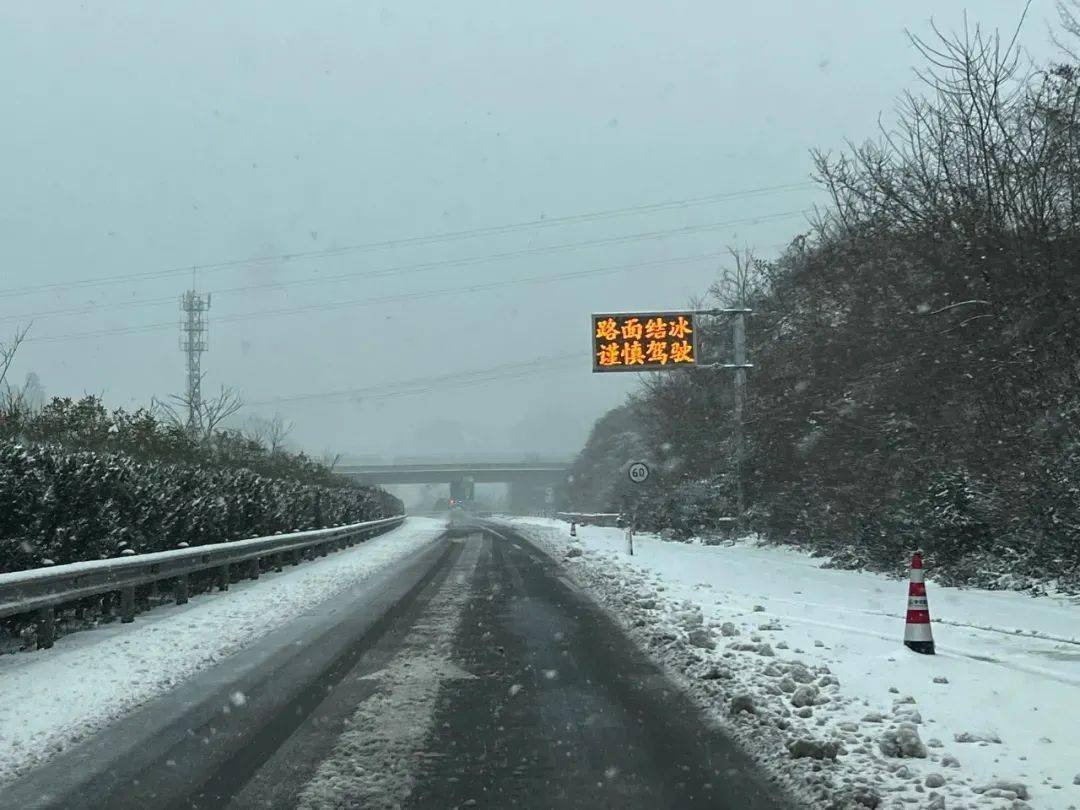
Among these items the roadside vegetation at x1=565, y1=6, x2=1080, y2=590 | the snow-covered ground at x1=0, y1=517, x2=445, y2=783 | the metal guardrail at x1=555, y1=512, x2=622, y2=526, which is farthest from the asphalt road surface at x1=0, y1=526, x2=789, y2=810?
the metal guardrail at x1=555, y1=512, x2=622, y2=526

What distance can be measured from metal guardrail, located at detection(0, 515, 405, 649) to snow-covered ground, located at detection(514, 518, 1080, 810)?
629cm

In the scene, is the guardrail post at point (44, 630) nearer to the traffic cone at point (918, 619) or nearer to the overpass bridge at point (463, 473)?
the traffic cone at point (918, 619)

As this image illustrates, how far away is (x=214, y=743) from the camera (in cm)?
628

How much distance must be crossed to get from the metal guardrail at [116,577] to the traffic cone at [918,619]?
27.9ft

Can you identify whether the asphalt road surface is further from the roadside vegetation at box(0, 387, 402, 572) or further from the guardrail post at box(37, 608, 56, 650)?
the roadside vegetation at box(0, 387, 402, 572)

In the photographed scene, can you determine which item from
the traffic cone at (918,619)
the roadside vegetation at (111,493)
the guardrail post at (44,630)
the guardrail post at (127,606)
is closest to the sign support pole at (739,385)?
the roadside vegetation at (111,493)

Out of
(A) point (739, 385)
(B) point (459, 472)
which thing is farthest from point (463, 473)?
(A) point (739, 385)

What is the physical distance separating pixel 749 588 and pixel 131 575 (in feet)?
30.9

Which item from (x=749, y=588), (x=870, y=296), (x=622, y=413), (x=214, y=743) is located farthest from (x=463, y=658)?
(x=622, y=413)

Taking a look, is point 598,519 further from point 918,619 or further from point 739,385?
point 918,619

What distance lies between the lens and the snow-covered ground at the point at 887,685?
5184mm

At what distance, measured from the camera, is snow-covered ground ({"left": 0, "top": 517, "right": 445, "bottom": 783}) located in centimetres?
664

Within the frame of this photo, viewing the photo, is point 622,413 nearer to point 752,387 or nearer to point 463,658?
point 752,387

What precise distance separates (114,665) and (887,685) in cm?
701
